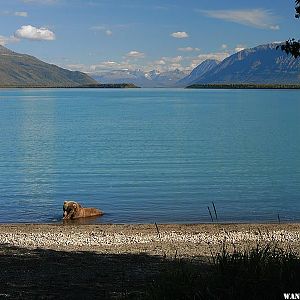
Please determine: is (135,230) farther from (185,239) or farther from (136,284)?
(136,284)

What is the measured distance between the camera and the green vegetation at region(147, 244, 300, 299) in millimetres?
6215

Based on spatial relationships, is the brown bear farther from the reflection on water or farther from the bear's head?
the reflection on water

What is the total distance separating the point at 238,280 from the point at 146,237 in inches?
443

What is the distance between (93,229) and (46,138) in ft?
137

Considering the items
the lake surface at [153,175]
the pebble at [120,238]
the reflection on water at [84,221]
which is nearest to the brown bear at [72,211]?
the reflection on water at [84,221]

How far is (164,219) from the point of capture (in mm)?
23062

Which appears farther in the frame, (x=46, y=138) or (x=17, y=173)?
(x=46, y=138)

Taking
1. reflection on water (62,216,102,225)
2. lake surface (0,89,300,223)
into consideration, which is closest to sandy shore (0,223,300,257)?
reflection on water (62,216,102,225)

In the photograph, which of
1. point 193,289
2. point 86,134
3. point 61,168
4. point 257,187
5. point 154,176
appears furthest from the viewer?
point 86,134

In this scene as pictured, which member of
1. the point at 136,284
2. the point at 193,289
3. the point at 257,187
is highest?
the point at 193,289

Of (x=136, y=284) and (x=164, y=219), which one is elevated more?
(x=136, y=284)

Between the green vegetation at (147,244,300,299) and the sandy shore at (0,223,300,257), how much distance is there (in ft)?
19.7

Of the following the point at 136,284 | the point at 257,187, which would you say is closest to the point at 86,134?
the point at 257,187

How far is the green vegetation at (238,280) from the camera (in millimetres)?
6215
